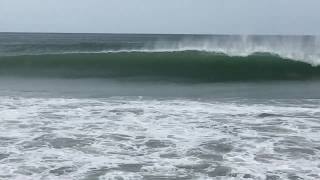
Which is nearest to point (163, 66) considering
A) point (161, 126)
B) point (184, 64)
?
point (184, 64)

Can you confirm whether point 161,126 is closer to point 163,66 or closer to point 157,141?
point 157,141

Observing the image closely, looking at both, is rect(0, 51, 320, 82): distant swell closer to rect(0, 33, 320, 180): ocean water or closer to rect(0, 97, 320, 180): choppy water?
rect(0, 33, 320, 180): ocean water

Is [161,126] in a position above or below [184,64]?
below

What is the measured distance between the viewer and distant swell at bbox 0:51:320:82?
15.8m

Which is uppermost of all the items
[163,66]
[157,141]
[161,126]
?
[163,66]

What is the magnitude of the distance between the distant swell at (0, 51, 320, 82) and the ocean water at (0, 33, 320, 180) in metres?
0.13

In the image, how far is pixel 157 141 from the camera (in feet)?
19.9

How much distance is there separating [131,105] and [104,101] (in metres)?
0.85

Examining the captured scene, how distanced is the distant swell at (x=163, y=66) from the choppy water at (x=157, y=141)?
657 cm

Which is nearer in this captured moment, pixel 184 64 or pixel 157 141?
pixel 157 141

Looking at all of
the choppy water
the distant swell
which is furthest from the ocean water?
the distant swell

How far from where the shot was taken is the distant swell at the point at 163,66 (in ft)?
51.9

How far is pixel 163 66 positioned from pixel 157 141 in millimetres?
11303

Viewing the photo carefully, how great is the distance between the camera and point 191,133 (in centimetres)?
654
